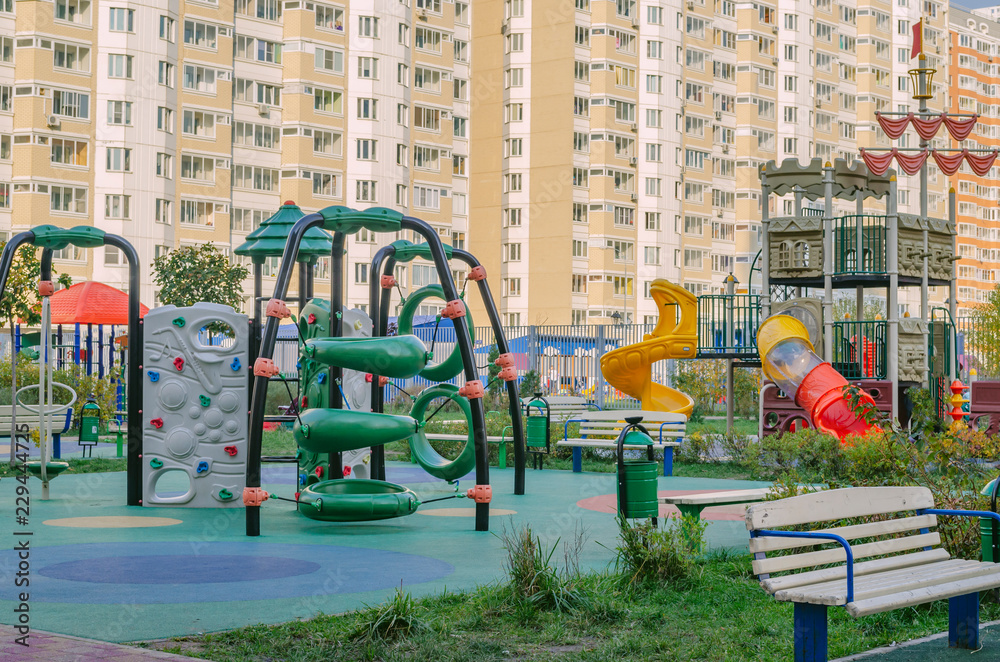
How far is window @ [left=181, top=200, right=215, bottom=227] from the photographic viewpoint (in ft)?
219

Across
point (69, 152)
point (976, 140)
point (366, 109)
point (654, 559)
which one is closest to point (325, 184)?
point (366, 109)

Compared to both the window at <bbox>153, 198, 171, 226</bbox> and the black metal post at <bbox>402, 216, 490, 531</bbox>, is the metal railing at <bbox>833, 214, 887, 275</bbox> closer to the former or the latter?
the black metal post at <bbox>402, 216, 490, 531</bbox>

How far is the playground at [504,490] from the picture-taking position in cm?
743

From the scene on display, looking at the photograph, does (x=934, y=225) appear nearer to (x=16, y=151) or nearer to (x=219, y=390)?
(x=219, y=390)

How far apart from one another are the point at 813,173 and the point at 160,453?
1635 centimetres

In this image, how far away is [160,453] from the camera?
14938mm

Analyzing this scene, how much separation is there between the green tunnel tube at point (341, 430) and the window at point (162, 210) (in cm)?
5472

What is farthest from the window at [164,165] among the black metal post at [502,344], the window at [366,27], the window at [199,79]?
the black metal post at [502,344]

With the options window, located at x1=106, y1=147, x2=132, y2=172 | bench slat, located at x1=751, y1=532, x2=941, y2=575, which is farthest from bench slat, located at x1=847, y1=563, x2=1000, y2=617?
window, located at x1=106, y1=147, x2=132, y2=172

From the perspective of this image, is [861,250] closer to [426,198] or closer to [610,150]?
[426,198]

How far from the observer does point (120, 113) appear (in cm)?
6362

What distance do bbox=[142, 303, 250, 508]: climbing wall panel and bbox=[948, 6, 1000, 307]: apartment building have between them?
119 meters

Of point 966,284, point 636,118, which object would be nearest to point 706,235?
point 636,118

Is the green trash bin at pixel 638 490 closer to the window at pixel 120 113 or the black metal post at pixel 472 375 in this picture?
the black metal post at pixel 472 375
